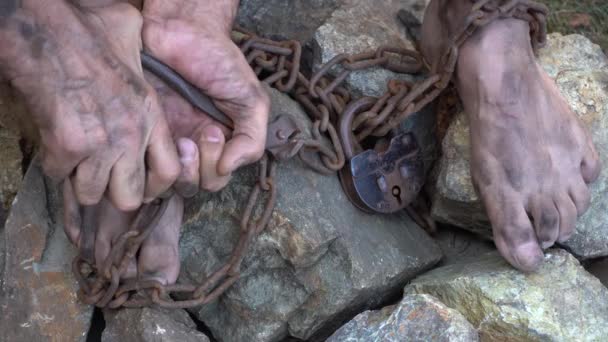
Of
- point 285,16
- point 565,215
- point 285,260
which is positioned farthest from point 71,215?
point 565,215

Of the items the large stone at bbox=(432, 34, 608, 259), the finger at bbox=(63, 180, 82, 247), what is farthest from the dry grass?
the finger at bbox=(63, 180, 82, 247)

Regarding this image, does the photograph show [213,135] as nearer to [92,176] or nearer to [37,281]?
[92,176]

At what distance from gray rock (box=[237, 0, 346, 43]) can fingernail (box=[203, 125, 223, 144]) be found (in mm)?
699

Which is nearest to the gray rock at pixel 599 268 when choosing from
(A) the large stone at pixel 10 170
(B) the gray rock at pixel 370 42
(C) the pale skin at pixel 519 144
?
(C) the pale skin at pixel 519 144

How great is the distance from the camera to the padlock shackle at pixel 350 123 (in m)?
2.23

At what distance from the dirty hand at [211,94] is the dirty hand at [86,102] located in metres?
0.11

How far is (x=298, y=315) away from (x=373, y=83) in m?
0.75

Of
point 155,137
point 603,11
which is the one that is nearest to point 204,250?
point 155,137

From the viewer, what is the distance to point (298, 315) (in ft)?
7.25

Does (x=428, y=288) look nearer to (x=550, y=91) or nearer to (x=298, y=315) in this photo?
(x=298, y=315)

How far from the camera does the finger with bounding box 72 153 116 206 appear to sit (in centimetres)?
178

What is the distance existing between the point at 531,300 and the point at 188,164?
3.10ft

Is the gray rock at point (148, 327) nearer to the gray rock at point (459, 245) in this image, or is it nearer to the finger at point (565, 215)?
the gray rock at point (459, 245)

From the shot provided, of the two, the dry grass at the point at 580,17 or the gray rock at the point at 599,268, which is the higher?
the dry grass at the point at 580,17
